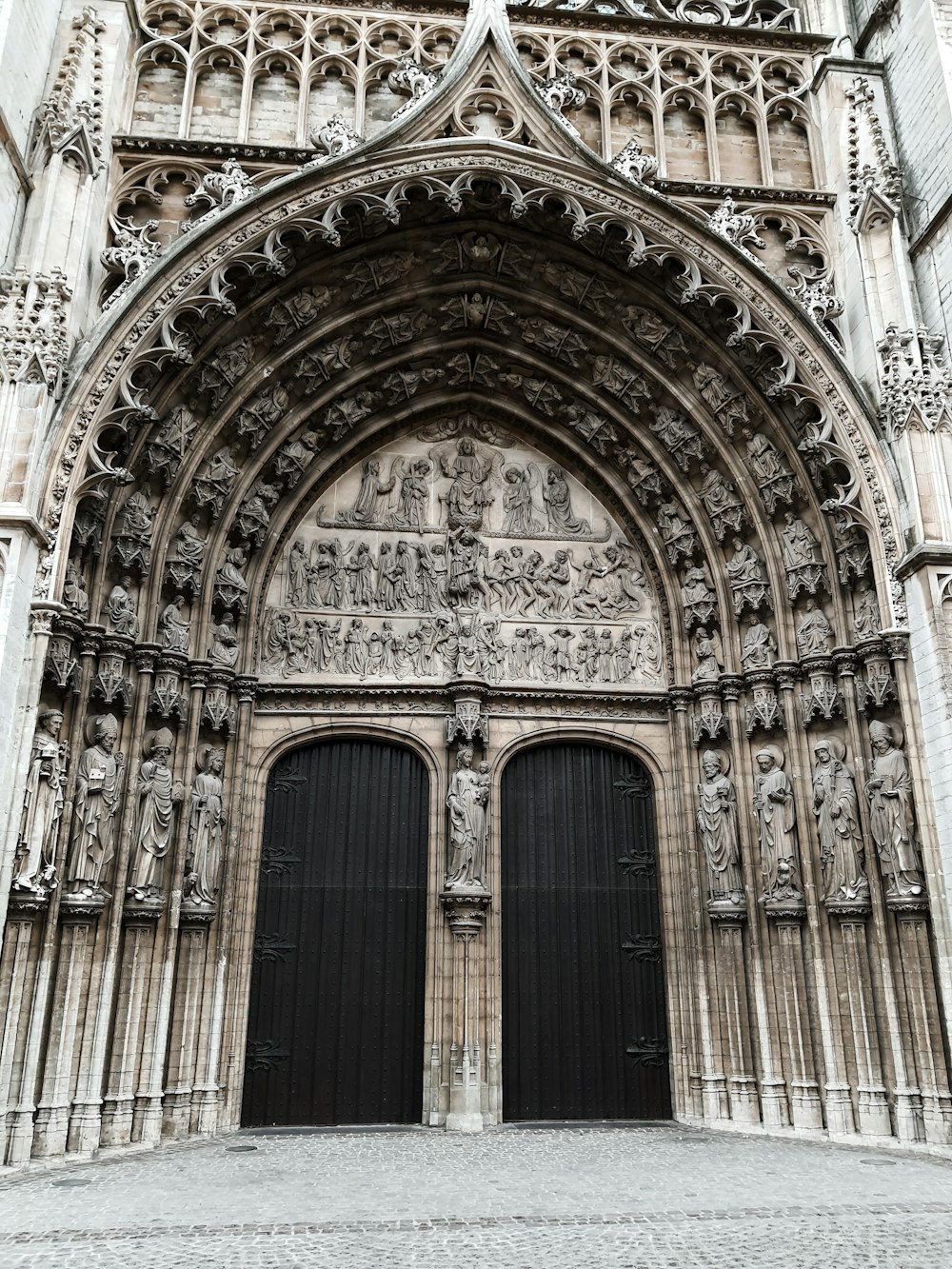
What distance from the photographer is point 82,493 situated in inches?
337

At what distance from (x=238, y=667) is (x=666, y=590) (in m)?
4.71

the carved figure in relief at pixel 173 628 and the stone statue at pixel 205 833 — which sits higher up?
the carved figure in relief at pixel 173 628

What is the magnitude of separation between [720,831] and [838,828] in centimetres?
118

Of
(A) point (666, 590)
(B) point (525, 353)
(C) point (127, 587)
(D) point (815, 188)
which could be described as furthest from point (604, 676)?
(D) point (815, 188)

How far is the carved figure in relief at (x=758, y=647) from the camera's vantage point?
33.3ft

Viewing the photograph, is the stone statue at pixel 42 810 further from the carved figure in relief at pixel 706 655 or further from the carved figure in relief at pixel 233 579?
the carved figure in relief at pixel 706 655

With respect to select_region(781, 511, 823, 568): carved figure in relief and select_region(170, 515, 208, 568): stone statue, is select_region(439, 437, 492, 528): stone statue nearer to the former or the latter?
select_region(170, 515, 208, 568): stone statue

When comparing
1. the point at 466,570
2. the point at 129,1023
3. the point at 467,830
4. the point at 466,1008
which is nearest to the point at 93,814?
the point at 129,1023

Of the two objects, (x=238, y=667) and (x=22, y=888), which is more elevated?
(x=238, y=667)

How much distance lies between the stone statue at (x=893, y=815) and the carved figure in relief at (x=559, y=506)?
4135 millimetres

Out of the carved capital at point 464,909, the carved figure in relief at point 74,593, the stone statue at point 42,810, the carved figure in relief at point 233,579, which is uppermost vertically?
the carved figure in relief at point 233,579

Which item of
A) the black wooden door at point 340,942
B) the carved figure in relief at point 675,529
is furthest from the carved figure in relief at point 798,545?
the black wooden door at point 340,942

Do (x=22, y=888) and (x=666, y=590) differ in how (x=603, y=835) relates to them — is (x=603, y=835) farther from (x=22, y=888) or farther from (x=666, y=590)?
(x=22, y=888)

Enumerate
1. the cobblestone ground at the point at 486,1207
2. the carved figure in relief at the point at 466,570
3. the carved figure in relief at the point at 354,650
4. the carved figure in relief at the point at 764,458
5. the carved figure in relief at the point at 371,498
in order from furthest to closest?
the carved figure in relief at the point at 371,498
the carved figure in relief at the point at 466,570
the carved figure in relief at the point at 354,650
the carved figure in relief at the point at 764,458
the cobblestone ground at the point at 486,1207
